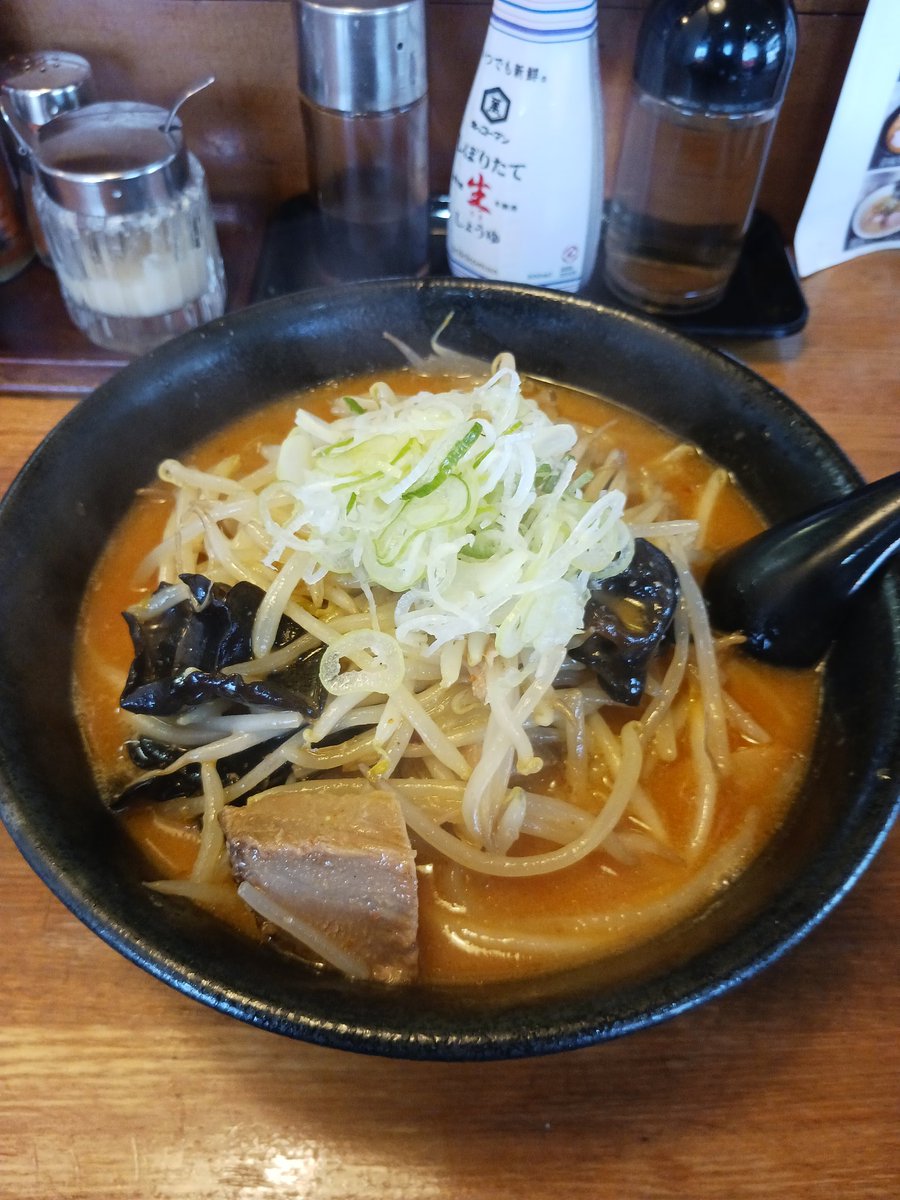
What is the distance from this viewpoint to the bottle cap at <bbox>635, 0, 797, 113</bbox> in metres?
1.63

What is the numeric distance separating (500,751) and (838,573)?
55cm

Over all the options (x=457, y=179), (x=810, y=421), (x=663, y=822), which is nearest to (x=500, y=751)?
(x=663, y=822)

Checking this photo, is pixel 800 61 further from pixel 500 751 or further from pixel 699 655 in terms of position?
pixel 500 751

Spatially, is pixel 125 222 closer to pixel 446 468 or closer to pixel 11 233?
pixel 11 233

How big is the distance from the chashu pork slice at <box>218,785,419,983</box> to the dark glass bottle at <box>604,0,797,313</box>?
1.51 meters

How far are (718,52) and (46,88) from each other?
55.0 inches

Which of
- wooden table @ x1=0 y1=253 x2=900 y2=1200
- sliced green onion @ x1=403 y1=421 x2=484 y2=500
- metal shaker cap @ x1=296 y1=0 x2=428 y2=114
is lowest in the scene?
wooden table @ x1=0 y1=253 x2=900 y2=1200

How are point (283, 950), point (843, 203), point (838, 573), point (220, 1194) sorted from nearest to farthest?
point (220, 1194) < point (283, 950) < point (838, 573) < point (843, 203)

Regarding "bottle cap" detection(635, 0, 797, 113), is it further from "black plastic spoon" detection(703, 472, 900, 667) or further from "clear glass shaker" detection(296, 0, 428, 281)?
"black plastic spoon" detection(703, 472, 900, 667)

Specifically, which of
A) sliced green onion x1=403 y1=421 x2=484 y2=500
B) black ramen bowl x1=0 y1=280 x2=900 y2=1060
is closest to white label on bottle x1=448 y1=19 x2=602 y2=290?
black ramen bowl x1=0 y1=280 x2=900 y2=1060

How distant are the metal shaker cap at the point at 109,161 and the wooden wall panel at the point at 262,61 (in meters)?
0.33

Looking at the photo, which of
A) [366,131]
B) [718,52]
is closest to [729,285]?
[718,52]

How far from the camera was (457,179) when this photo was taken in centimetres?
192

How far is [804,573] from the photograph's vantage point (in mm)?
1285
